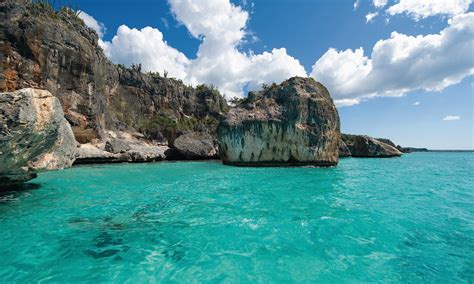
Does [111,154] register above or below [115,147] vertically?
below

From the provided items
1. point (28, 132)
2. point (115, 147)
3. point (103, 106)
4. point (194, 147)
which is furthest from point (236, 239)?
point (103, 106)

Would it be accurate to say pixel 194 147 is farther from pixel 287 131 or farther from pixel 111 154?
pixel 287 131

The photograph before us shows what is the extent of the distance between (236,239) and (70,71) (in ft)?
116

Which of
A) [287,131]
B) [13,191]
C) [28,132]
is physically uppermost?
[287,131]

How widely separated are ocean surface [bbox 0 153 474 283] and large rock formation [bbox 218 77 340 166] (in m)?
18.0

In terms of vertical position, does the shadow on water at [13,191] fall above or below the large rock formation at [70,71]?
below

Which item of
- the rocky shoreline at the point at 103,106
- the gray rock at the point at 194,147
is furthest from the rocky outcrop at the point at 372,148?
the gray rock at the point at 194,147

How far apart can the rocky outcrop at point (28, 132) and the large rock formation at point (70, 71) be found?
23306mm

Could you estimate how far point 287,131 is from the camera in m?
28.9

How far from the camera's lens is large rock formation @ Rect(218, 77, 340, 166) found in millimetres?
28656

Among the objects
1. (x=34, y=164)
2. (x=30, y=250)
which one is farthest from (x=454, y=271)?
(x=34, y=164)

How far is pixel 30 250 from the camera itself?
5.54 m

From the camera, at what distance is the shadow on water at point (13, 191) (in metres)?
10.4

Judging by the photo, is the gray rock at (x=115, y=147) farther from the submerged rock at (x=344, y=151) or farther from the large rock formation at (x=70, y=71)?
the submerged rock at (x=344, y=151)
